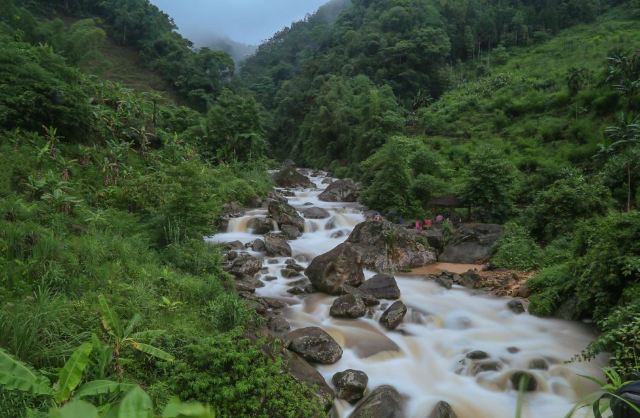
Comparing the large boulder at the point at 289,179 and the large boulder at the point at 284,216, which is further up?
the large boulder at the point at 289,179

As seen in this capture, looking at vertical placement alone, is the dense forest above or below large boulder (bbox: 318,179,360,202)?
above

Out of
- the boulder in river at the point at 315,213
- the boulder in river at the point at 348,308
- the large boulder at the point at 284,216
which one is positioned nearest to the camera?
the boulder in river at the point at 348,308

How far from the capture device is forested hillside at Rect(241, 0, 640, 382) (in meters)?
9.41

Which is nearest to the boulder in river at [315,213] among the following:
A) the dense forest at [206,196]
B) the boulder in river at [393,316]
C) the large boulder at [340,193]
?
the dense forest at [206,196]

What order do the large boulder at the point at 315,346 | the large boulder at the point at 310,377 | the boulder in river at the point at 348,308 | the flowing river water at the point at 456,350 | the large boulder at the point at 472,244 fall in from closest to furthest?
1. the large boulder at the point at 310,377
2. the flowing river water at the point at 456,350
3. the large boulder at the point at 315,346
4. the boulder in river at the point at 348,308
5. the large boulder at the point at 472,244

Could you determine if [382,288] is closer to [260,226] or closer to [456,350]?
[456,350]

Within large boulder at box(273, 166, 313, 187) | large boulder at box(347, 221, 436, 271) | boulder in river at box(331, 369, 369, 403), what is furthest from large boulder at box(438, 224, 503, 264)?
large boulder at box(273, 166, 313, 187)

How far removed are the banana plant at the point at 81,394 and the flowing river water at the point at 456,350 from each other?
13.4 feet

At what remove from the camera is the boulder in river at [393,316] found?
29.4 ft

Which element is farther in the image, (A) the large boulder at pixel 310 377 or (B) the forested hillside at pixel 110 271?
(A) the large boulder at pixel 310 377

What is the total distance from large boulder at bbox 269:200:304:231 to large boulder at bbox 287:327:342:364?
917cm

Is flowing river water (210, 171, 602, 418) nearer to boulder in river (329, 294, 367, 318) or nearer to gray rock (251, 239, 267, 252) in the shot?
Answer: boulder in river (329, 294, 367, 318)

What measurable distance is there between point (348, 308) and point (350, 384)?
9.44 feet

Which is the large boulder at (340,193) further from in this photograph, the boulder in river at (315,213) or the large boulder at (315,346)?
the large boulder at (315,346)
